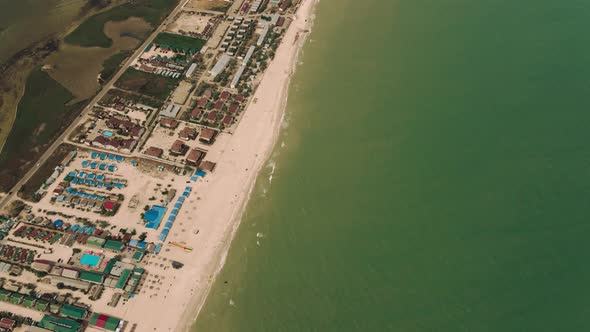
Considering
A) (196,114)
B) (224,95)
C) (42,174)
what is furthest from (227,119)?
(42,174)

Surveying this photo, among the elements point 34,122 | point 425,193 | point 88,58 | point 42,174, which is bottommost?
point 42,174

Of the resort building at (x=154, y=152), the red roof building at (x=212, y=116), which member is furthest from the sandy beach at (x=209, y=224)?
the resort building at (x=154, y=152)

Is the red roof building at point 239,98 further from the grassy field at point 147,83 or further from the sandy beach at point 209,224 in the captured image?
the grassy field at point 147,83

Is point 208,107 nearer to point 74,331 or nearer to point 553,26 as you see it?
point 74,331

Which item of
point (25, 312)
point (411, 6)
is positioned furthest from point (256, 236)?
point (411, 6)

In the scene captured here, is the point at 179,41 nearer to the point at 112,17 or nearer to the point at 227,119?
the point at 112,17

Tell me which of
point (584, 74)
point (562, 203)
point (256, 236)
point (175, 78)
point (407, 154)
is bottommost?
point (256, 236)
